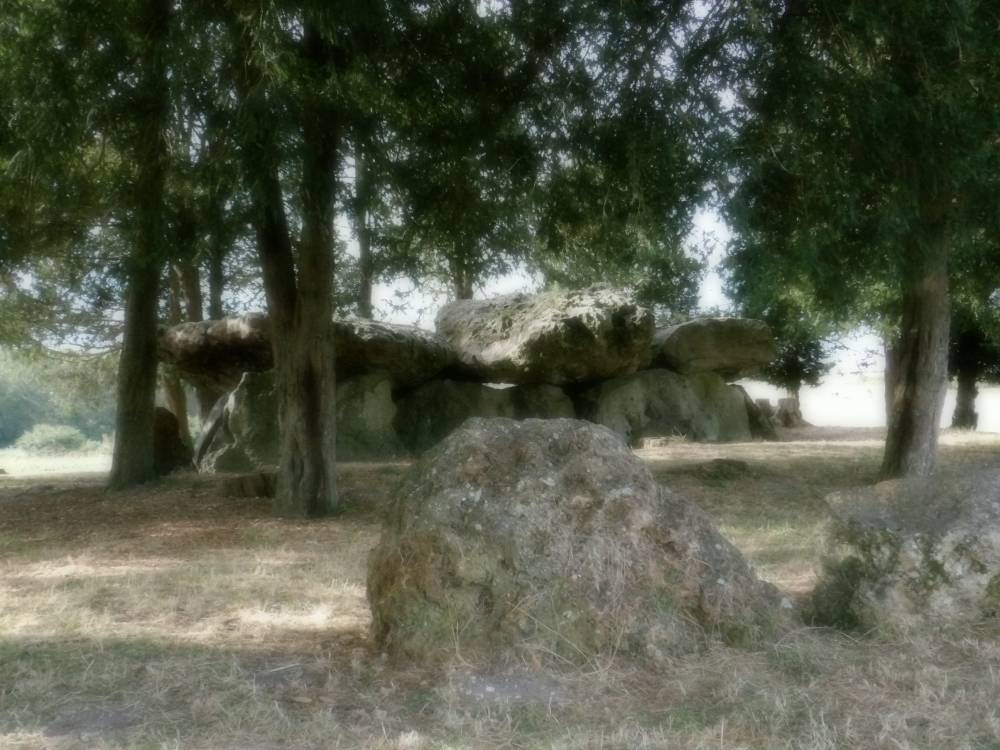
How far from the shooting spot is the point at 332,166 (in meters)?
8.94

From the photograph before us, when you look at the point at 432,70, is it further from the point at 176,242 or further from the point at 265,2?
the point at 176,242

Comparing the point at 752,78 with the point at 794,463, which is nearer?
the point at 752,78

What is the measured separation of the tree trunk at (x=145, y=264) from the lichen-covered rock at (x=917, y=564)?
645cm

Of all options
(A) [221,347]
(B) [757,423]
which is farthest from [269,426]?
(B) [757,423]

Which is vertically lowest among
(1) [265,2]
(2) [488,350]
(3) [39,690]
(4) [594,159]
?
(3) [39,690]

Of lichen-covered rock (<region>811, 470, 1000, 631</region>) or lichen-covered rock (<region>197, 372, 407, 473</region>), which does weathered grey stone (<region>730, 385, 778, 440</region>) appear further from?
lichen-covered rock (<region>811, 470, 1000, 631</region>)

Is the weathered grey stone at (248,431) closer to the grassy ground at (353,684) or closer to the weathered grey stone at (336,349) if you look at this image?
the weathered grey stone at (336,349)

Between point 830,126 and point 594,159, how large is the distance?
220 cm

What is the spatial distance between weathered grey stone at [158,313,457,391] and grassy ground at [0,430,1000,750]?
9077 mm

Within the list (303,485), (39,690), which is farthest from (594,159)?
(39,690)

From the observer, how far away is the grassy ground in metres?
3.84

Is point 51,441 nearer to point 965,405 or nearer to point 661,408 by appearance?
point 661,408

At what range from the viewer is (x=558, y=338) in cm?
1677

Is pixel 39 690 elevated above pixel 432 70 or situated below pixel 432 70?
below
